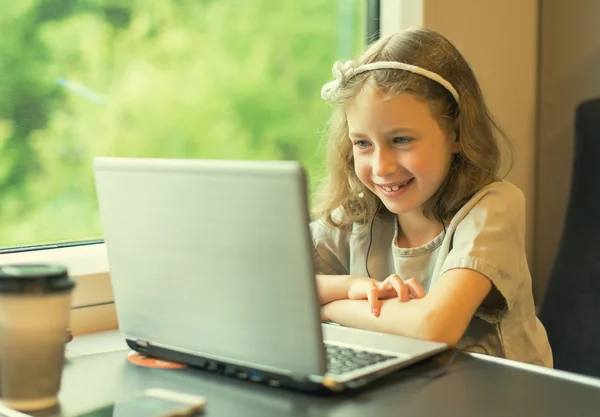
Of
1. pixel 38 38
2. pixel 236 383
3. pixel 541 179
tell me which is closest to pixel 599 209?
pixel 541 179

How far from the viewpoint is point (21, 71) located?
1477mm

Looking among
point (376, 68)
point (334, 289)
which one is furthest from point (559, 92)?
point (334, 289)

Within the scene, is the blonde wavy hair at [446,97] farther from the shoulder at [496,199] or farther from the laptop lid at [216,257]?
the laptop lid at [216,257]

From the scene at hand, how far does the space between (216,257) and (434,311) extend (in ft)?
1.29

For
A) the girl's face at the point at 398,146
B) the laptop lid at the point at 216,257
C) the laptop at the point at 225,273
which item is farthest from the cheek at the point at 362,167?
the laptop lid at the point at 216,257

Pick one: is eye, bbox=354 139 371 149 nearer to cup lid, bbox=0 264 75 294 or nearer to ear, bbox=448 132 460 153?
ear, bbox=448 132 460 153

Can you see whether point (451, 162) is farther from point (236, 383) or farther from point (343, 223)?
point (236, 383)

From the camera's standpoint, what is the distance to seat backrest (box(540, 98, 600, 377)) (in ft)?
5.45

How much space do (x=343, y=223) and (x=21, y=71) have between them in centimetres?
64

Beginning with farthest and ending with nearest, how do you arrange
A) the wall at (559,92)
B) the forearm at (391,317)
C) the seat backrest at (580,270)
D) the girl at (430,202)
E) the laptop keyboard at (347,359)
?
the wall at (559,92) < the seat backrest at (580,270) < the girl at (430,202) < the forearm at (391,317) < the laptop keyboard at (347,359)

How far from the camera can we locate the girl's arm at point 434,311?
3.74ft

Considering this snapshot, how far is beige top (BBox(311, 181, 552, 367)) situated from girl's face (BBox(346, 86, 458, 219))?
0.09 meters

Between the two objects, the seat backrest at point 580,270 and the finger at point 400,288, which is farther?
the seat backrest at point 580,270

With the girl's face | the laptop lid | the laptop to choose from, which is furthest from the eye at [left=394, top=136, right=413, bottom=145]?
the laptop lid
